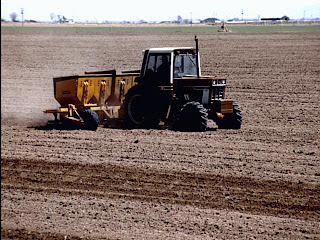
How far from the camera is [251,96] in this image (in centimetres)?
2270

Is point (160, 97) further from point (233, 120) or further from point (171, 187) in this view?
point (171, 187)

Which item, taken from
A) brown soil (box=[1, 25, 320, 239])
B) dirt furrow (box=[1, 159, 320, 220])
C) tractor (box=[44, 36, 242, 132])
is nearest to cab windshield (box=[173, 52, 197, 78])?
tractor (box=[44, 36, 242, 132])

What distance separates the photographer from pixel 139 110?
1547cm

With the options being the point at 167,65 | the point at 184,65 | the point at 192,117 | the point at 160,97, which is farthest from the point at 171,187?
the point at 184,65

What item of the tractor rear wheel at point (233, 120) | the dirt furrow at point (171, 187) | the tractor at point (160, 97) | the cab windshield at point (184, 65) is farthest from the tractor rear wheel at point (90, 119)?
the dirt furrow at point (171, 187)

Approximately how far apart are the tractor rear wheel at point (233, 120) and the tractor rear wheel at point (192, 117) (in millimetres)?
960

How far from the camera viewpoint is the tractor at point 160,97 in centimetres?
1484

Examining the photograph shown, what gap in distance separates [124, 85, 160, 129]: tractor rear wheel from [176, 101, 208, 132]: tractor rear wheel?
0.84m

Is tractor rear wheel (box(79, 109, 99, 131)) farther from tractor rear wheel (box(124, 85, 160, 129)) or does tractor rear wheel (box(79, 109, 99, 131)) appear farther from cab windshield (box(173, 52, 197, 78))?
cab windshield (box(173, 52, 197, 78))

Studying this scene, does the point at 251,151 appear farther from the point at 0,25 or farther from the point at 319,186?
the point at 0,25

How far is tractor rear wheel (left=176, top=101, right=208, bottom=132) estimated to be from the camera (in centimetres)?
1450

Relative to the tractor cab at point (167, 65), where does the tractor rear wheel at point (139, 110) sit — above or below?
below

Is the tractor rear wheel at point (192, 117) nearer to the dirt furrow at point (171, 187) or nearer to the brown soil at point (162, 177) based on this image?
the brown soil at point (162, 177)

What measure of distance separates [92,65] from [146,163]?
23.1 meters
